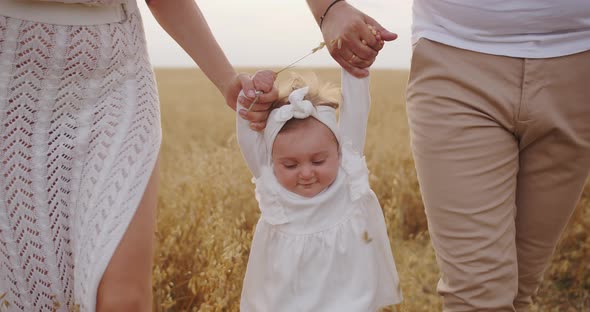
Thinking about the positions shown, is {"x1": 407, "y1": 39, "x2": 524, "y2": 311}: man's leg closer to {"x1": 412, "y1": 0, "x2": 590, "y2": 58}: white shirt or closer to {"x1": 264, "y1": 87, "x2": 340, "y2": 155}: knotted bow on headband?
{"x1": 412, "y1": 0, "x2": 590, "y2": 58}: white shirt

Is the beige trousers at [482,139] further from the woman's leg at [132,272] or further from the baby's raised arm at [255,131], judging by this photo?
the woman's leg at [132,272]

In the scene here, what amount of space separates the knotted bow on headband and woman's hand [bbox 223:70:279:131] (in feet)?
0.10

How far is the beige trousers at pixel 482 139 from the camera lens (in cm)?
212

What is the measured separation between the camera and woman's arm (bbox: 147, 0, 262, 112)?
2.34 meters

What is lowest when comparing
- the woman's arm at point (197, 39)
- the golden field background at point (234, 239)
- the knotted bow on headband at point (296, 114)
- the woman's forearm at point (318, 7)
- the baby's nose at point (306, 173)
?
the golden field background at point (234, 239)

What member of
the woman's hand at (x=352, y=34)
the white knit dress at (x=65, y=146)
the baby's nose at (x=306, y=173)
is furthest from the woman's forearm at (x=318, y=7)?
the white knit dress at (x=65, y=146)

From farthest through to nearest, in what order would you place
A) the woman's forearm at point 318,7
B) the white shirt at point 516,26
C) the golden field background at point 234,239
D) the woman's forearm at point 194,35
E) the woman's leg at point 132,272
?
1. the golden field background at point 234,239
2. the woman's forearm at point 194,35
3. the woman's forearm at point 318,7
4. the white shirt at point 516,26
5. the woman's leg at point 132,272

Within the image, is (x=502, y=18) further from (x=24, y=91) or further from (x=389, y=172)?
(x=389, y=172)

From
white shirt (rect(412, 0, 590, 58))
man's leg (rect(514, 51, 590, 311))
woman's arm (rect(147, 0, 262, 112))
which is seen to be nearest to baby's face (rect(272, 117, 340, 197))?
woman's arm (rect(147, 0, 262, 112))

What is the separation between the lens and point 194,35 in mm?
2340

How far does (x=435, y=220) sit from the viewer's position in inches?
87.1

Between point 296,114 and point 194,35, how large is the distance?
15.9 inches

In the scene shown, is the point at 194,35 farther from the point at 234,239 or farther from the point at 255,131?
the point at 234,239

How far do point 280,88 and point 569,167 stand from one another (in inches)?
38.3
